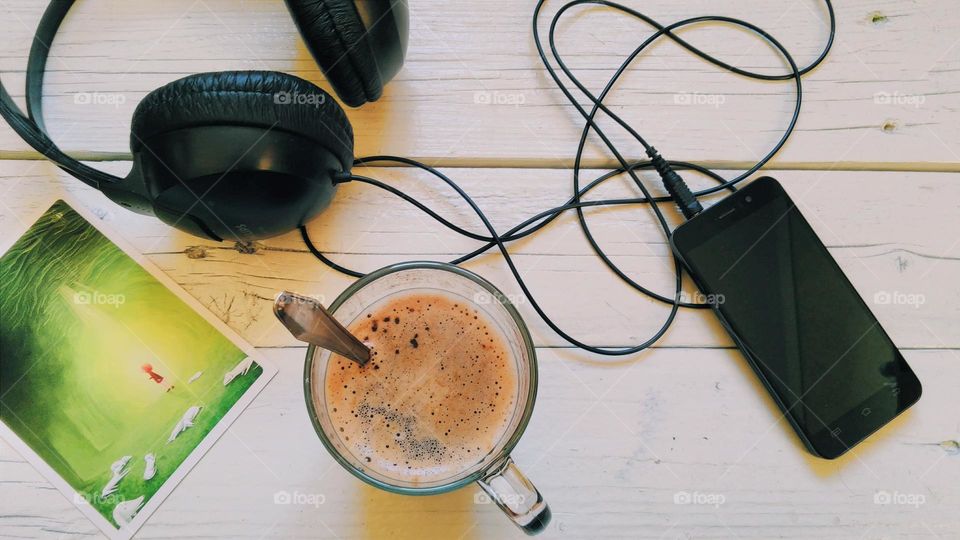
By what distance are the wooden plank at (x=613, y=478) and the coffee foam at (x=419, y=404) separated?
9 cm

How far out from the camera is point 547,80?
2.41 feet

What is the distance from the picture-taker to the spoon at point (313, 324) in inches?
17.1

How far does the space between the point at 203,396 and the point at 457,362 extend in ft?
0.94

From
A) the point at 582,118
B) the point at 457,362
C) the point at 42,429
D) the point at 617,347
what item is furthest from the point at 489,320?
the point at 42,429

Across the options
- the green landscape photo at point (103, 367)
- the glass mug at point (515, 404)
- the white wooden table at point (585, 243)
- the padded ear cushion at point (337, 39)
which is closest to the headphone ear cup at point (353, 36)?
the padded ear cushion at point (337, 39)

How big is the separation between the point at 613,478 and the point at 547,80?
1.49ft

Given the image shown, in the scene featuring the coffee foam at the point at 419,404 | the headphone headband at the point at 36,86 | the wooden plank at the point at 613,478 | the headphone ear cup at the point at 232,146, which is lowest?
the wooden plank at the point at 613,478

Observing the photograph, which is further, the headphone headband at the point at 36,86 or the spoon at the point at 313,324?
the headphone headband at the point at 36,86

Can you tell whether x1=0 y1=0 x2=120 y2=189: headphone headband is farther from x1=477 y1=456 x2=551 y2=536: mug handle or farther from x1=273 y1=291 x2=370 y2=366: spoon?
x1=477 y1=456 x2=551 y2=536: mug handle

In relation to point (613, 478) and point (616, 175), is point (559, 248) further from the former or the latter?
point (613, 478)

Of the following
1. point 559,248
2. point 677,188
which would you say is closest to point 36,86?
point 559,248

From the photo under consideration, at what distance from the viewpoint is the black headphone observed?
57 cm

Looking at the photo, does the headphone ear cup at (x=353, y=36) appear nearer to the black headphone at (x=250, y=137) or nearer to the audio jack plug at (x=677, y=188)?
the black headphone at (x=250, y=137)

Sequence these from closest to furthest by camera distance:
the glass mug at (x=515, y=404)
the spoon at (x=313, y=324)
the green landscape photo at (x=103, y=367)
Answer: the spoon at (x=313, y=324) < the glass mug at (x=515, y=404) < the green landscape photo at (x=103, y=367)
